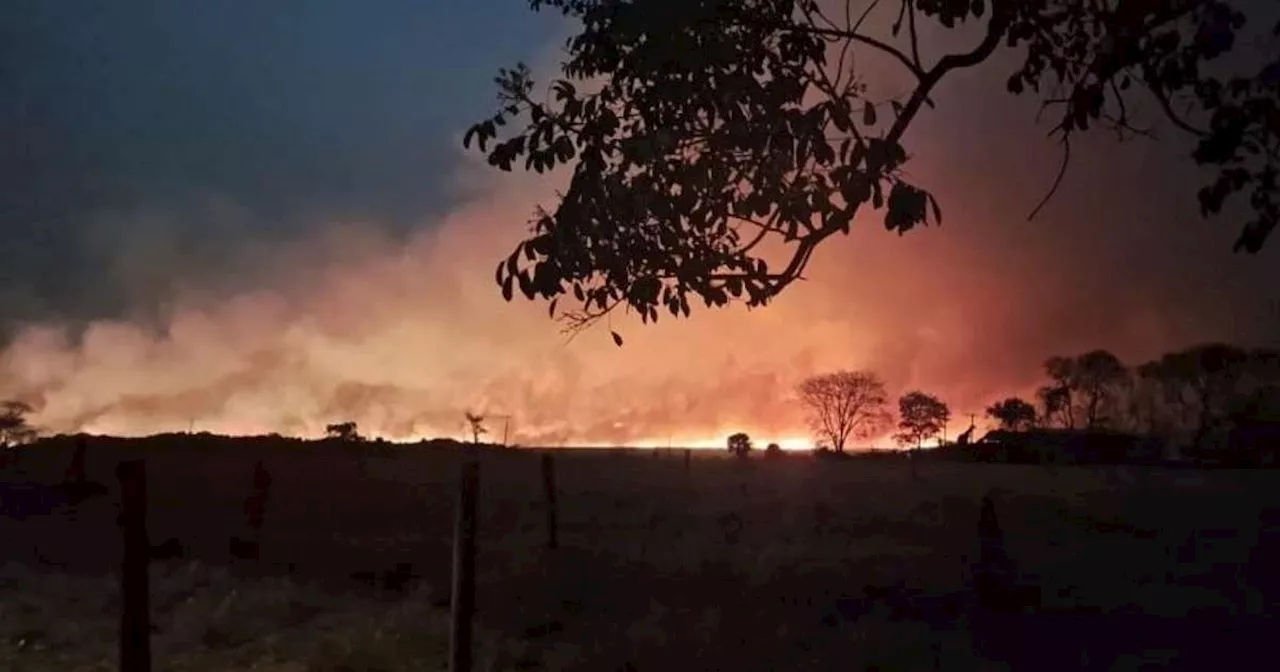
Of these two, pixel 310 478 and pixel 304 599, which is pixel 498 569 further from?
pixel 310 478

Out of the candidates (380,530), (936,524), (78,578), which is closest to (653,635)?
(78,578)

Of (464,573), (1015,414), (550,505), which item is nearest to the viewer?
(464,573)

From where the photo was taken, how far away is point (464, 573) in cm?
1226

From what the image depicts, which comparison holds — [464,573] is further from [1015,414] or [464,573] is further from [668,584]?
[1015,414]

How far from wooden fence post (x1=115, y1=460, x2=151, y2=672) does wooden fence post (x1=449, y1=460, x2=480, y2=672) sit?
2863 millimetres

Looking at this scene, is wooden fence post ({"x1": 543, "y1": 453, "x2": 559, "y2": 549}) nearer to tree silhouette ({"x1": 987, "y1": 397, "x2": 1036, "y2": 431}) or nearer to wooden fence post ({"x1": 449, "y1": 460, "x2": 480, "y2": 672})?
wooden fence post ({"x1": 449, "y1": 460, "x2": 480, "y2": 672})

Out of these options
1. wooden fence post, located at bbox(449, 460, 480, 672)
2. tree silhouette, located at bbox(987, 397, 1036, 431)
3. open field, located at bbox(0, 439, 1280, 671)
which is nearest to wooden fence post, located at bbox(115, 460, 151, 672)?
wooden fence post, located at bbox(449, 460, 480, 672)

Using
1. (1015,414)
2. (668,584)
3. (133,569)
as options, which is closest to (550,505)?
(668,584)

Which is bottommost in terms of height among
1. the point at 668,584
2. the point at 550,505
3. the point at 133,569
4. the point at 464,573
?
the point at 668,584

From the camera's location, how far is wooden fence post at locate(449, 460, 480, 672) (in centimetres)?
1212

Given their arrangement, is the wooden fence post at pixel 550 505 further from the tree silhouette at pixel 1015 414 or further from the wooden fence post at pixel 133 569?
the tree silhouette at pixel 1015 414

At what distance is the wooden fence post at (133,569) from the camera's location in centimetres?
1085

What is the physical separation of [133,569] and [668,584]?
11597mm

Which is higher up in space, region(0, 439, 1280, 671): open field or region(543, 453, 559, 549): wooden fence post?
region(543, 453, 559, 549): wooden fence post
